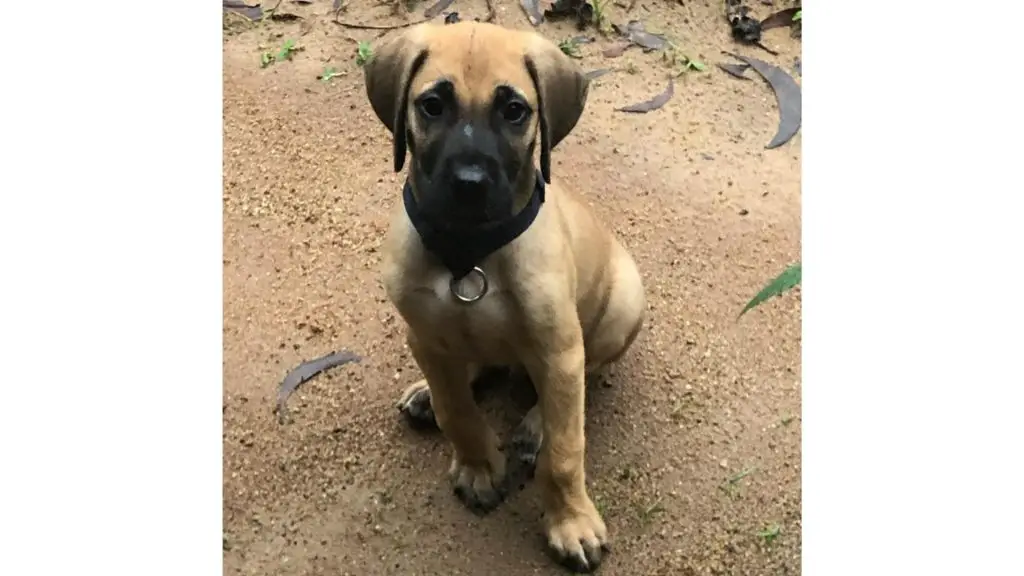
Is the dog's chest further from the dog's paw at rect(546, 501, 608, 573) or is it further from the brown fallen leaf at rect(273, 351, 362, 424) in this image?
the brown fallen leaf at rect(273, 351, 362, 424)

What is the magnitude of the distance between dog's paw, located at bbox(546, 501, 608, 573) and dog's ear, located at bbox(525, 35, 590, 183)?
110 centimetres

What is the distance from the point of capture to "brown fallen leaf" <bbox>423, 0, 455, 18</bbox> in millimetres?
5327

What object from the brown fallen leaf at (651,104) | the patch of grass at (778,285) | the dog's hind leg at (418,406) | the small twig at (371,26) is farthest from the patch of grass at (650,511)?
the small twig at (371,26)

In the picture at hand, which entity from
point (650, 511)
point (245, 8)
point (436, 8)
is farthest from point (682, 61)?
point (650, 511)

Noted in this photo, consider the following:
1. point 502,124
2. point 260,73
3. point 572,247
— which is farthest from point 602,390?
point 260,73

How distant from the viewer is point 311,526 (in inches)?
127

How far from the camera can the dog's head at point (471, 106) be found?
231 cm

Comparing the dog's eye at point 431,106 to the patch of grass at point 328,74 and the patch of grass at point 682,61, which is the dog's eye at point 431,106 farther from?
the patch of grass at point 682,61

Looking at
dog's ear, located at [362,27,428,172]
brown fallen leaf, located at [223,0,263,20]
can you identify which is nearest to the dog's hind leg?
dog's ear, located at [362,27,428,172]

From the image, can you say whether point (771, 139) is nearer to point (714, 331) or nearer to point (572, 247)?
point (714, 331)

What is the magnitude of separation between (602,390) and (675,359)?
0.31m

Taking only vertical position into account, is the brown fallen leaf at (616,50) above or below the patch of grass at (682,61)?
below

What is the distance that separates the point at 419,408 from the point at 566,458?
0.72 meters

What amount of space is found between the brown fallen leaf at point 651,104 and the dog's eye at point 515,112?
96.5 inches
